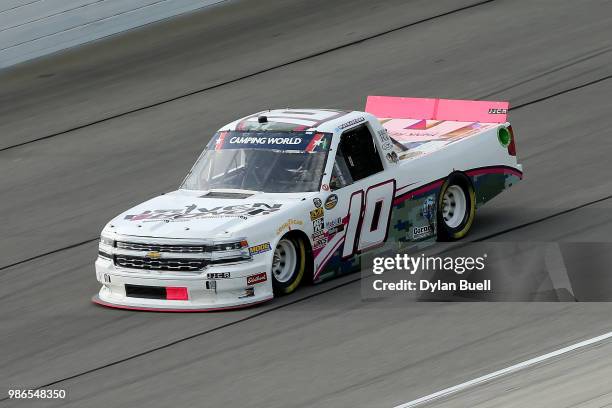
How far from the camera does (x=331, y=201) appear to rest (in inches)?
493

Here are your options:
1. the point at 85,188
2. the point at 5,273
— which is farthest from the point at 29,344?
the point at 85,188

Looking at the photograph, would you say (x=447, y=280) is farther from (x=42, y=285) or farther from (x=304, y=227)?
(x=42, y=285)

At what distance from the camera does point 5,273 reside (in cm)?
1393

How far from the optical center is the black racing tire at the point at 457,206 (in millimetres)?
13828

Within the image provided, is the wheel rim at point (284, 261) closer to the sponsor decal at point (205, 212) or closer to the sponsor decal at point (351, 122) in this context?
the sponsor decal at point (205, 212)

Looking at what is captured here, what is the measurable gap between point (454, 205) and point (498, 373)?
168 inches

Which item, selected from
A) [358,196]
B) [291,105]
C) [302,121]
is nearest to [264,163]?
[302,121]

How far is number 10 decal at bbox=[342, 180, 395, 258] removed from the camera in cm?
1274

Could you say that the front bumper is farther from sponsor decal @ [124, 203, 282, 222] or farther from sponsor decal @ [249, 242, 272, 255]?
sponsor decal @ [124, 203, 282, 222]

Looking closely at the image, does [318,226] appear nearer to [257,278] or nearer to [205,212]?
[257,278]

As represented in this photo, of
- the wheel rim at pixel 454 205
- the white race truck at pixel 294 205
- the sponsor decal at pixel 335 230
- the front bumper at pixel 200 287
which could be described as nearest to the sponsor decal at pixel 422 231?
the white race truck at pixel 294 205

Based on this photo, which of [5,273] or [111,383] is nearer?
[111,383]

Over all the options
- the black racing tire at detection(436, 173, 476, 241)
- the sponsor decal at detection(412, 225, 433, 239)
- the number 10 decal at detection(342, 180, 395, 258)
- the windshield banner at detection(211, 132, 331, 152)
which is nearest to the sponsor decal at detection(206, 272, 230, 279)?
the number 10 decal at detection(342, 180, 395, 258)

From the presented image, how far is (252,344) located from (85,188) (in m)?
6.56
